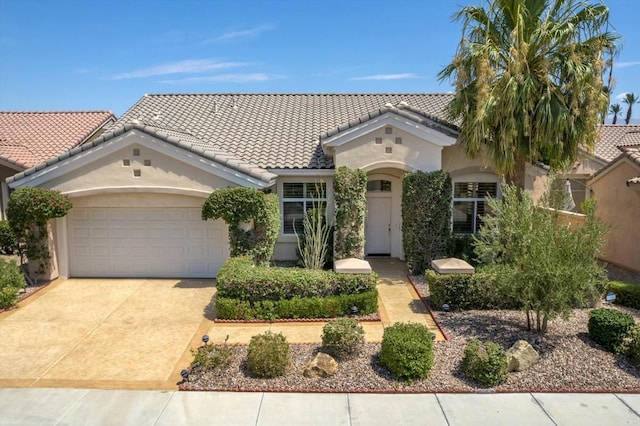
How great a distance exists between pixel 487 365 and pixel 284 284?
189 inches

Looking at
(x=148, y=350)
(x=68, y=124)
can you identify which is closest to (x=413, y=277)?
(x=148, y=350)

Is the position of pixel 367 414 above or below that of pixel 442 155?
below

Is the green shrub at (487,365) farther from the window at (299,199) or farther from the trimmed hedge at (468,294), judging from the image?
the window at (299,199)

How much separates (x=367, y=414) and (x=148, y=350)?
4842 mm

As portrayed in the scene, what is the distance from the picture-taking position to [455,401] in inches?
285

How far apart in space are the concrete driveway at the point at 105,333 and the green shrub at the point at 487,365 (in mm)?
5149

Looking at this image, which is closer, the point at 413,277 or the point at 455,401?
the point at 455,401

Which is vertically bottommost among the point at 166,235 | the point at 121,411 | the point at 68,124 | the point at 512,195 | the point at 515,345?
the point at 121,411

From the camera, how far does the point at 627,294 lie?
11.4 metres

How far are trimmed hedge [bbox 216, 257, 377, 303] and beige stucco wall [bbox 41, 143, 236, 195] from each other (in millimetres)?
3628

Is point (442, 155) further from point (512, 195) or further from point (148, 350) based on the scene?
point (148, 350)

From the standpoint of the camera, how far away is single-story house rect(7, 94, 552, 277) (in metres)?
13.4

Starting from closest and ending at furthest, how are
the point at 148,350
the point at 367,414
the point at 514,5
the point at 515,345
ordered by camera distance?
the point at 367,414
the point at 515,345
the point at 148,350
the point at 514,5

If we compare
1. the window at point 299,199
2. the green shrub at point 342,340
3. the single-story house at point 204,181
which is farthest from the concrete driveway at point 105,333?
the window at point 299,199
